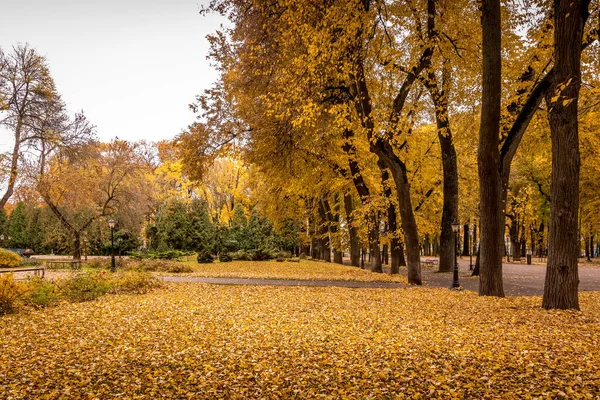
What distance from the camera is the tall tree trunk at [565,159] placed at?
8.38 m

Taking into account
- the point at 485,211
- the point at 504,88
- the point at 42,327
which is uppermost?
the point at 504,88

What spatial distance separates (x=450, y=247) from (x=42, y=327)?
18962 millimetres

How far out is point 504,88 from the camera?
622 inches

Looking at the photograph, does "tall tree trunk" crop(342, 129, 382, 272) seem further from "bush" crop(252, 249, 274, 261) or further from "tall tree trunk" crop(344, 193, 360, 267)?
"bush" crop(252, 249, 274, 261)

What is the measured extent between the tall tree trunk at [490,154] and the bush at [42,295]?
10780 millimetres

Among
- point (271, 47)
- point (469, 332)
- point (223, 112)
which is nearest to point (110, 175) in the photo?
point (223, 112)

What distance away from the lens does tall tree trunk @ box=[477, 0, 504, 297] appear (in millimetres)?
9891

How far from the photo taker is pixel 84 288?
11859 mm

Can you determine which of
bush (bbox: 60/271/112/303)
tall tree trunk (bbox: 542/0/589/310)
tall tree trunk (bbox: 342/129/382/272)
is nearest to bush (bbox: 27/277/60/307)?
bush (bbox: 60/271/112/303)

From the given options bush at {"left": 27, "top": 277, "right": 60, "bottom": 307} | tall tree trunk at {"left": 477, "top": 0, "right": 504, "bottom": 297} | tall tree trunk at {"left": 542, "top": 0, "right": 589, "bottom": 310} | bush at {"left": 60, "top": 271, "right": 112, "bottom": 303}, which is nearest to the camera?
tall tree trunk at {"left": 542, "top": 0, "right": 589, "bottom": 310}

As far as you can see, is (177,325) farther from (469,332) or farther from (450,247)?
(450,247)

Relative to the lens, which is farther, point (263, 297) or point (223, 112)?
point (223, 112)

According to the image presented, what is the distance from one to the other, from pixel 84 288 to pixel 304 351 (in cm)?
838

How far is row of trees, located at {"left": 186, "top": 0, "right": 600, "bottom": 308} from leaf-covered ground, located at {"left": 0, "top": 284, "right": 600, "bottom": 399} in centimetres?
281
